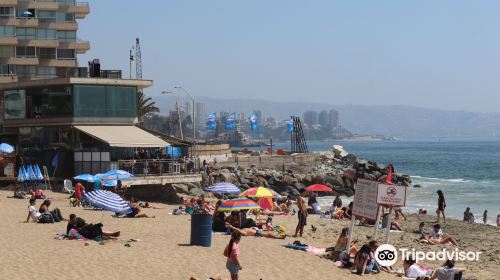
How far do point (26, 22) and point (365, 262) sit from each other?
53.3 meters

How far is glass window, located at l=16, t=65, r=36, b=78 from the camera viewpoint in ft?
213

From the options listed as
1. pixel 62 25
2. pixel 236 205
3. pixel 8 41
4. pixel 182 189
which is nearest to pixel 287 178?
pixel 182 189

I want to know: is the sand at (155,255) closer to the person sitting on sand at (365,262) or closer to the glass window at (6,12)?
the person sitting on sand at (365,262)

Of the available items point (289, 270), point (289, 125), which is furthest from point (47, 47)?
point (289, 270)

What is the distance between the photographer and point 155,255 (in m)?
18.7

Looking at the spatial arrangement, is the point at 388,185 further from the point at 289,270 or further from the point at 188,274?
the point at 188,274

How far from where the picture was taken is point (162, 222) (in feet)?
86.0

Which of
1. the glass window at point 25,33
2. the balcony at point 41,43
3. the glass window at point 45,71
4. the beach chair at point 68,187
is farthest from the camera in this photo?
the glass window at point 45,71

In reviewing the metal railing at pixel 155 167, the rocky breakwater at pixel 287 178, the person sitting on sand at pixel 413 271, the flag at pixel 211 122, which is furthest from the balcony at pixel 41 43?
the person sitting on sand at pixel 413 271

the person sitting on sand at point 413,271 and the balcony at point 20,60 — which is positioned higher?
the balcony at point 20,60

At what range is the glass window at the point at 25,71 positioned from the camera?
213ft

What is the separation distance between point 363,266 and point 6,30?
5294 centimetres

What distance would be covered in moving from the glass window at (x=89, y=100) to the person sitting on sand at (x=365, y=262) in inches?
903

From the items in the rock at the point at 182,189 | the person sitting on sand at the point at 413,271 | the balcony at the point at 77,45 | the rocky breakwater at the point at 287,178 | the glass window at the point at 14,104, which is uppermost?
the balcony at the point at 77,45
